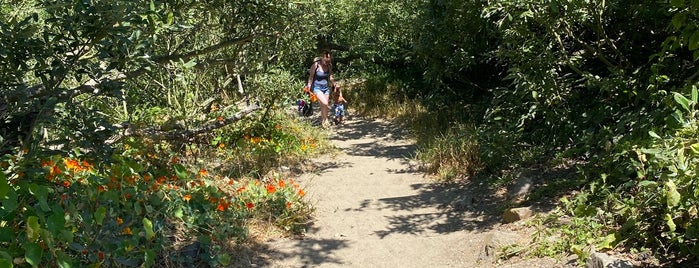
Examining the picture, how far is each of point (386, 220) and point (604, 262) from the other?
241 centimetres

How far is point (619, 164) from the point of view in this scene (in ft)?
14.2

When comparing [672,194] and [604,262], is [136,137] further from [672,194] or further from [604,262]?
[672,194]

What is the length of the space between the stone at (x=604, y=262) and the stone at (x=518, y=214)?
1.22m

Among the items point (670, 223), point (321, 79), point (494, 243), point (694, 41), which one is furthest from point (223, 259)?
point (321, 79)

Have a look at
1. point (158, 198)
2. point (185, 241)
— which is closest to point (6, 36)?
point (158, 198)

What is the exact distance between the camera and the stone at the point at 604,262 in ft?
11.5

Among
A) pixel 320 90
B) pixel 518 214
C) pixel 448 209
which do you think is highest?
pixel 320 90

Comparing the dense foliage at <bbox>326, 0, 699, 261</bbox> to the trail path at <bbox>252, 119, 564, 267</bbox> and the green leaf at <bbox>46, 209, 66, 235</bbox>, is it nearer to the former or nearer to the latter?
the trail path at <bbox>252, 119, 564, 267</bbox>

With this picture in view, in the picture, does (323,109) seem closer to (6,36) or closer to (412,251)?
(412,251)

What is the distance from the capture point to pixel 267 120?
7.46 metres

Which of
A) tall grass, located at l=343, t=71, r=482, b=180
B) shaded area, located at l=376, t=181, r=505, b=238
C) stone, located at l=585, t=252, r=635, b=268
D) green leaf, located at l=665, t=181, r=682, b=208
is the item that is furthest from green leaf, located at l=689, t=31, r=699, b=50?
tall grass, located at l=343, t=71, r=482, b=180

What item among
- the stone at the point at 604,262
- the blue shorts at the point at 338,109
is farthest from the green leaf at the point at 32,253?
the blue shorts at the point at 338,109

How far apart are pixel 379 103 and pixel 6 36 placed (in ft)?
32.2

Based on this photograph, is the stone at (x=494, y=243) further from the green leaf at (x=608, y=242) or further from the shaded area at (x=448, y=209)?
the green leaf at (x=608, y=242)
